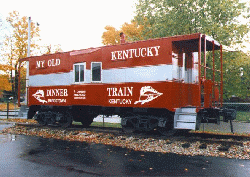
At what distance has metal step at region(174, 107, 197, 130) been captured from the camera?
8.91m

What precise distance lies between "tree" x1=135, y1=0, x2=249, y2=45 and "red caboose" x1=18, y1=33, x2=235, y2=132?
Answer: 5746 mm

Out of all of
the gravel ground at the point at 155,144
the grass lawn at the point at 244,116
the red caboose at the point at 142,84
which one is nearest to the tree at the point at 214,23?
the grass lawn at the point at 244,116

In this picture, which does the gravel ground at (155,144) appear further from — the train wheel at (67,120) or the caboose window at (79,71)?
the caboose window at (79,71)

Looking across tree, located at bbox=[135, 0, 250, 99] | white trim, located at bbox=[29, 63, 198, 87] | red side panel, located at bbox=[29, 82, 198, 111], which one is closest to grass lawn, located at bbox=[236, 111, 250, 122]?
tree, located at bbox=[135, 0, 250, 99]

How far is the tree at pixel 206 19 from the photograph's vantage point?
16.4m

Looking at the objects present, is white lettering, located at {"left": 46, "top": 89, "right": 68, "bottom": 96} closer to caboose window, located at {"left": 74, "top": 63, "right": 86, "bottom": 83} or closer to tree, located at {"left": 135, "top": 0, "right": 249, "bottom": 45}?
caboose window, located at {"left": 74, "top": 63, "right": 86, "bottom": 83}

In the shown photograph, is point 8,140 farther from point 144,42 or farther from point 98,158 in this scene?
point 144,42

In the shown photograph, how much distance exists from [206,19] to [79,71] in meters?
9.18

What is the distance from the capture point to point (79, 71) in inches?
475

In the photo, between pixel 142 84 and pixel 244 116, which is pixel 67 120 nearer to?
pixel 142 84

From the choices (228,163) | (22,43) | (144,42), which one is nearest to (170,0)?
(144,42)

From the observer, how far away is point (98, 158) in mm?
A: 7258

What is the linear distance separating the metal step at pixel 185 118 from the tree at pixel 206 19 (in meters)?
8.35

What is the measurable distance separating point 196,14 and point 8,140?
43.3ft
